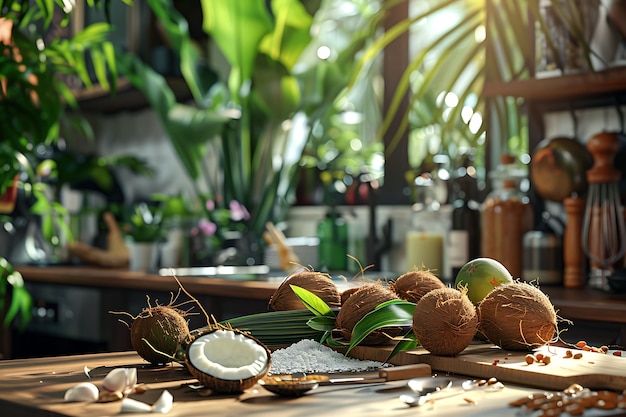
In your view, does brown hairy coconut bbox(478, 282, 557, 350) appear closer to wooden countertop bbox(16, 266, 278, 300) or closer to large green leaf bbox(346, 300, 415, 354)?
large green leaf bbox(346, 300, 415, 354)

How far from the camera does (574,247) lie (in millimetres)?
2516

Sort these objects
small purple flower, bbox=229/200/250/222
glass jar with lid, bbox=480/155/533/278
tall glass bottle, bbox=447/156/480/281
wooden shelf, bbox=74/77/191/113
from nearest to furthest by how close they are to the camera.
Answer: glass jar with lid, bbox=480/155/533/278, tall glass bottle, bbox=447/156/480/281, small purple flower, bbox=229/200/250/222, wooden shelf, bbox=74/77/191/113

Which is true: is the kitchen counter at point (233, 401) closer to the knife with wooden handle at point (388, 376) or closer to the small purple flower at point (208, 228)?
the knife with wooden handle at point (388, 376)

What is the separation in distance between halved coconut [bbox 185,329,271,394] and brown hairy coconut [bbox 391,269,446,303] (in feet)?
1.07

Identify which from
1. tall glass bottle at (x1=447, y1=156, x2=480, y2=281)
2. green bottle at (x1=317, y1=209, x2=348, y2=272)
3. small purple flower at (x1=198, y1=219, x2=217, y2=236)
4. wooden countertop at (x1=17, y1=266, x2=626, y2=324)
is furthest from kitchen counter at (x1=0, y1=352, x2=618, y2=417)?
small purple flower at (x1=198, y1=219, x2=217, y2=236)

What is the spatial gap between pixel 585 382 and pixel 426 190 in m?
1.98

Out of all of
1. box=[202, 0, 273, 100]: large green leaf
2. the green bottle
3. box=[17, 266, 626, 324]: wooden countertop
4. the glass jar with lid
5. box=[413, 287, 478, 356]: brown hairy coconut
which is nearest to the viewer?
box=[413, 287, 478, 356]: brown hairy coconut

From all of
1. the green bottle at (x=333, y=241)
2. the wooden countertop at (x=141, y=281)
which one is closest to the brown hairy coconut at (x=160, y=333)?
the wooden countertop at (x=141, y=281)

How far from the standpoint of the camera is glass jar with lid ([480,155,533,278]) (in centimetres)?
255

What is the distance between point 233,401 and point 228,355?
0.27ft

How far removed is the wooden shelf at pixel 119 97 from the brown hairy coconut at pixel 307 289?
2840 millimetres

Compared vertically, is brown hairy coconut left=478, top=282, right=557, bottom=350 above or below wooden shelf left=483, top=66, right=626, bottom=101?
below

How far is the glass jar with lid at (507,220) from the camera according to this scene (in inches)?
100

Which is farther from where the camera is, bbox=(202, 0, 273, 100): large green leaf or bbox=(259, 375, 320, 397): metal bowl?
bbox=(202, 0, 273, 100): large green leaf
